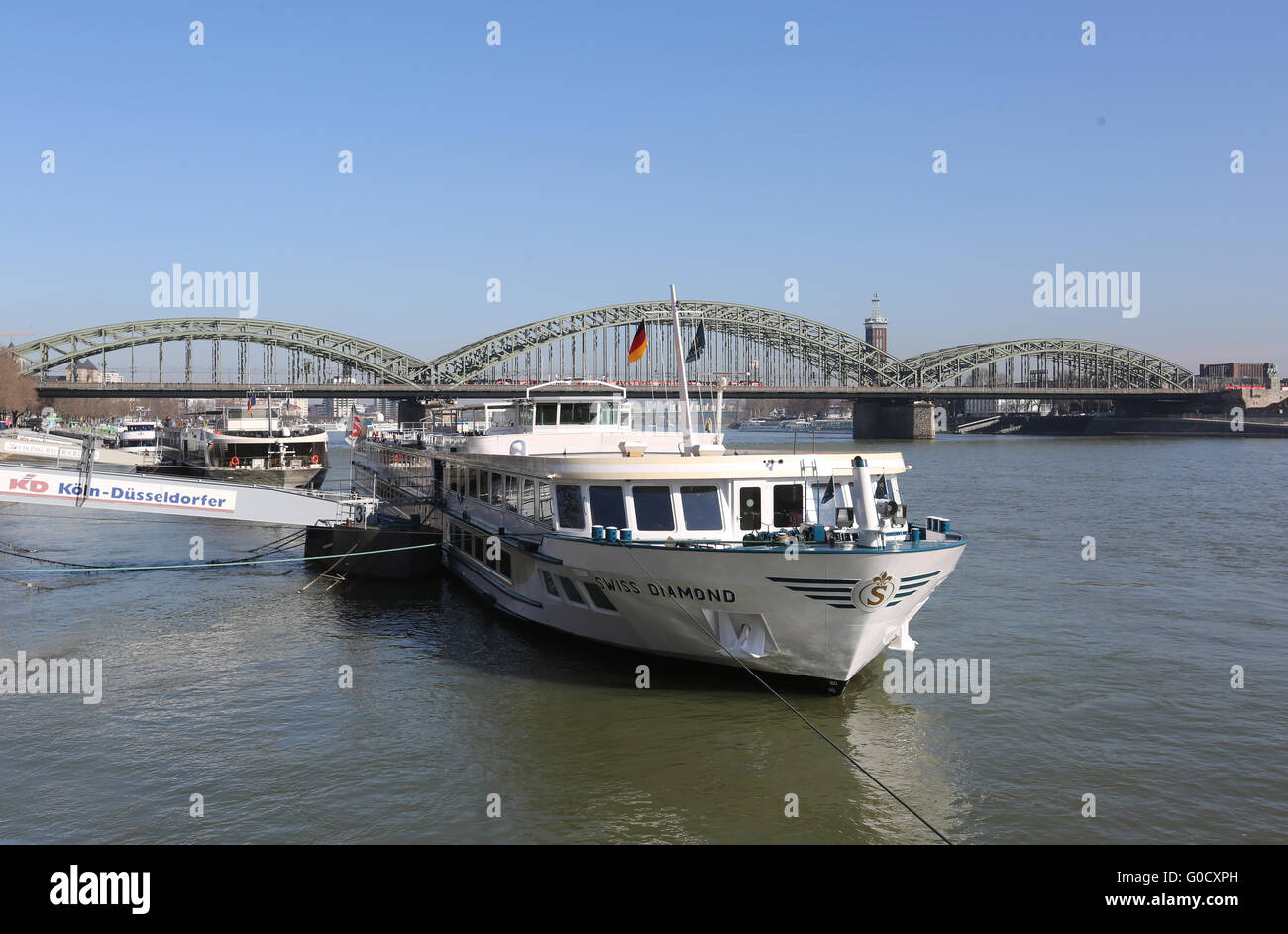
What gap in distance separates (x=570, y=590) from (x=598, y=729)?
13.6 ft

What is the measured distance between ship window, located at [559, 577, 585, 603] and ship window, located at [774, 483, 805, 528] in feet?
14.5

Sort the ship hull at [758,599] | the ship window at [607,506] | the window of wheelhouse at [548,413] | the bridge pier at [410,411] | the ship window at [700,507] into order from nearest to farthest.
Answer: the ship hull at [758,599], the ship window at [700,507], the ship window at [607,506], the window of wheelhouse at [548,413], the bridge pier at [410,411]

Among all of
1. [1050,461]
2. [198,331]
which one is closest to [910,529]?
[1050,461]

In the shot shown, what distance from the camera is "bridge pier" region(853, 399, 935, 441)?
163m

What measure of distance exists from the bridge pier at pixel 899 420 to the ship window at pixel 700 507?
14800 cm

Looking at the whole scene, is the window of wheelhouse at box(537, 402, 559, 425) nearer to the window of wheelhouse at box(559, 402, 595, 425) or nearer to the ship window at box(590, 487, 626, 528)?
the window of wheelhouse at box(559, 402, 595, 425)

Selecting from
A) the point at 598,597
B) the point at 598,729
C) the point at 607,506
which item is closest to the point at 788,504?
the point at 607,506

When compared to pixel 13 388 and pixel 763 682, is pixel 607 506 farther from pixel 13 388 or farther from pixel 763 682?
pixel 13 388

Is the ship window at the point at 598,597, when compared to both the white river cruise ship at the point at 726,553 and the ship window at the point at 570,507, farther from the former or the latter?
the ship window at the point at 570,507

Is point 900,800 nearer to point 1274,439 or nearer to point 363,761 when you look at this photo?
point 363,761

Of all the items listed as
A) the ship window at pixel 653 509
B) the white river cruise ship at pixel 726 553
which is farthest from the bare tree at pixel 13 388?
the ship window at pixel 653 509

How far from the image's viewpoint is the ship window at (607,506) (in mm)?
18453

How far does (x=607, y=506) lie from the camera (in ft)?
61.1

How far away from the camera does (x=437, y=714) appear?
17453mm
